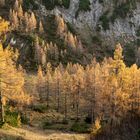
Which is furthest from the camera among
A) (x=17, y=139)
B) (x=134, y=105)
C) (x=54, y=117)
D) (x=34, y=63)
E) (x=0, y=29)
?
(x=34, y=63)

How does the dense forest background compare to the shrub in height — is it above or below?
above

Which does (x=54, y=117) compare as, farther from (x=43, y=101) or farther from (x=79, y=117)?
(x=43, y=101)

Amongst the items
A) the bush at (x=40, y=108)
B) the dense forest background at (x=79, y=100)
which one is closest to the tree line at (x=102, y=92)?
the dense forest background at (x=79, y=100)

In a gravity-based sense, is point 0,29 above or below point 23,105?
above

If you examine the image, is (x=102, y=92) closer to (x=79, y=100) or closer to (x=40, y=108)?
(x=79, y=100)

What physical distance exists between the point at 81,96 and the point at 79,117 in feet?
18.2

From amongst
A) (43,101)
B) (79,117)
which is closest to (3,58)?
(79,117)

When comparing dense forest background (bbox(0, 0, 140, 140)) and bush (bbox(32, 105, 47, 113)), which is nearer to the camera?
dense forest background (bbox(0, 0, 140, 140))

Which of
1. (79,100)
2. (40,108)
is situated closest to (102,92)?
(79,100)

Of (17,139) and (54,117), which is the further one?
(54,117)

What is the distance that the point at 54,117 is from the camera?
97750 mm

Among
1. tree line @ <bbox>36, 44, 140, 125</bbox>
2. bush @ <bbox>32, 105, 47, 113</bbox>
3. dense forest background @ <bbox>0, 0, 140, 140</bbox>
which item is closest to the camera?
dense forest background @ <bbox>0, 0, 140, 140</bbox>

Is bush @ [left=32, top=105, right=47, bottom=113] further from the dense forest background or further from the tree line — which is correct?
the tree line

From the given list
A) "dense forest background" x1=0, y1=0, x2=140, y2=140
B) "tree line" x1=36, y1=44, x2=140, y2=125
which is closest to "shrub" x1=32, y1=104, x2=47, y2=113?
"dense forest background" x1=0, y1=0, x2=140, y2=140
